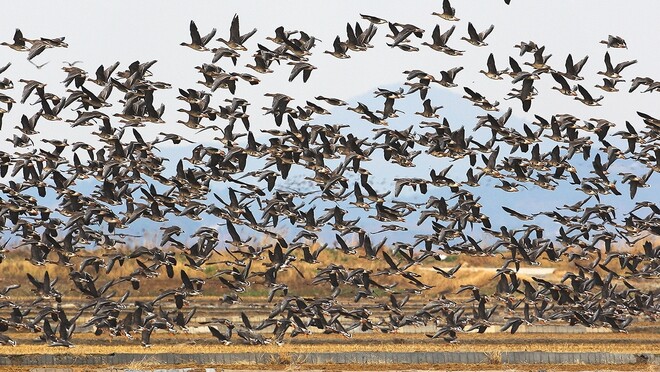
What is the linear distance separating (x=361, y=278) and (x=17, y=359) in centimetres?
1101

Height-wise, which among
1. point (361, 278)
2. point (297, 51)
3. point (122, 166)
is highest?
point (297, 51)

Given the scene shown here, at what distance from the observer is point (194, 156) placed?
3919 centimetres

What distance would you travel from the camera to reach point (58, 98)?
36344mm

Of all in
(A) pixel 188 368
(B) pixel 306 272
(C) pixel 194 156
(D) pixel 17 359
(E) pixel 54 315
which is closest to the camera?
(A) pixel 188 368

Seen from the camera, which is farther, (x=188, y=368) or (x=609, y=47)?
(x=609, y=47)

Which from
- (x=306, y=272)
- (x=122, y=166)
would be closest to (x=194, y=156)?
(x=122, y=166)

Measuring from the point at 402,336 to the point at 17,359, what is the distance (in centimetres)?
1457

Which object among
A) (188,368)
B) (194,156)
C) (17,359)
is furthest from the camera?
(194,156)

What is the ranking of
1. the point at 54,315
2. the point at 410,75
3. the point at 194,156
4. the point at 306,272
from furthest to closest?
1. the point at 306,272
2. the point at 194,156
3. the point at 410,75
4. the point at 54,315

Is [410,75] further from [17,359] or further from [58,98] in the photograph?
[17,359]

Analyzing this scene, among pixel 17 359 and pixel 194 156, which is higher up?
pixel 194 156

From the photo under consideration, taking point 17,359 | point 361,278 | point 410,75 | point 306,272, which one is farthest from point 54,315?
point 306,272

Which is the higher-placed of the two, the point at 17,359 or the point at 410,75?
the point at 410,75

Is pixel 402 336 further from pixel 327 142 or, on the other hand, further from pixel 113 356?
pixel 113 356
